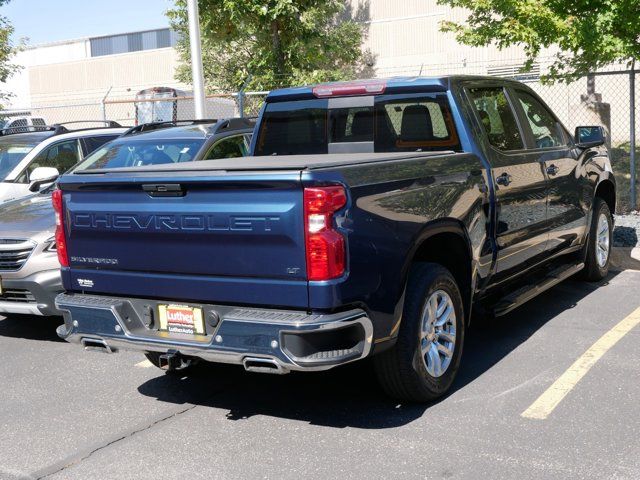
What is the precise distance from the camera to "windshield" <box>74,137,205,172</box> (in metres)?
7.62

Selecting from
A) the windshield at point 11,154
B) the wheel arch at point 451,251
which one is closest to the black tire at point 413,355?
the wheel arch at point 451,251

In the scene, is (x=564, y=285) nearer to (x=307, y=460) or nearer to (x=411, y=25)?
(x=307, y=460)

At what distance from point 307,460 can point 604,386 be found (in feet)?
6.65

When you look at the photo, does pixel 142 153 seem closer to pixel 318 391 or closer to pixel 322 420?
pixel 318 391

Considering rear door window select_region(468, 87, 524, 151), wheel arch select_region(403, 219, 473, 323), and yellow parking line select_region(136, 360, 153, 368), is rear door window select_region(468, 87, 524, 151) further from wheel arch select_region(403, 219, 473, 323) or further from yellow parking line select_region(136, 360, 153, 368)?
yellow parking line select_region(136, 360, 153, 368)

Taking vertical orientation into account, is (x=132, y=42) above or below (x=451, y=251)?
above

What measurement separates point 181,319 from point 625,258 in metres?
5.88

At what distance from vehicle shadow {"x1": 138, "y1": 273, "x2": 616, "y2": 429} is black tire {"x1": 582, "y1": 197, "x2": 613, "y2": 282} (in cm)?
162

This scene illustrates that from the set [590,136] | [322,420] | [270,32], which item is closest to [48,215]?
[322,420]

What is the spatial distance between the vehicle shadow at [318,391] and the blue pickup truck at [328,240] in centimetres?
22

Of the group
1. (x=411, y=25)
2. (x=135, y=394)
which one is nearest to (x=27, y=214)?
(x=135, y=394)

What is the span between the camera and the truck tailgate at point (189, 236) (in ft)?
13.3

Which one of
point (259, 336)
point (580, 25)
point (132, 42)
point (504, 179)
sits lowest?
point (259, 336)

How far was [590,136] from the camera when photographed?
716 cm
